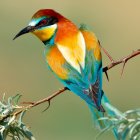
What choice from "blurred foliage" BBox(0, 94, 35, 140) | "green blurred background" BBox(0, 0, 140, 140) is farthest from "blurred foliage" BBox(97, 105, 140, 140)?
"green blurred background" BBox(0, 0, 140, 140)

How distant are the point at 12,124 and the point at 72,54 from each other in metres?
0.43

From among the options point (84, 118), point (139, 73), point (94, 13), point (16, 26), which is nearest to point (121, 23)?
point (94, 13)

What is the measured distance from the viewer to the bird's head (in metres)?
1.70

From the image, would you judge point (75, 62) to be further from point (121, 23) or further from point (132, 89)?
point (121, 23)

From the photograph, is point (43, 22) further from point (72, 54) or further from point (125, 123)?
point (125, 123)

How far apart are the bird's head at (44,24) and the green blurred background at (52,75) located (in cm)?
194

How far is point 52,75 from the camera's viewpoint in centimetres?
666

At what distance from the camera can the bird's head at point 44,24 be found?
1.70 metres

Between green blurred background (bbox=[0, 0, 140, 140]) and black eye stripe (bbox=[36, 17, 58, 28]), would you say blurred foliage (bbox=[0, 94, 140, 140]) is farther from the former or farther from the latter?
green blurred background (bbox=[0, 0, 140, 140])

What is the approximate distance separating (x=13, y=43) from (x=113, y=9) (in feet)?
Answer: 7.05

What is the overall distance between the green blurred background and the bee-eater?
1924 mm

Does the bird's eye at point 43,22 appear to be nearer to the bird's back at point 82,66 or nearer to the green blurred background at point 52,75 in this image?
the bird's back at point 82,66

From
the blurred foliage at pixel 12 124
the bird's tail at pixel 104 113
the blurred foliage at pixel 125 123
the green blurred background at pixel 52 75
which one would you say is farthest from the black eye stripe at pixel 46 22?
the green blurred background at pixel 52 75

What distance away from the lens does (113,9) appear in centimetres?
956
